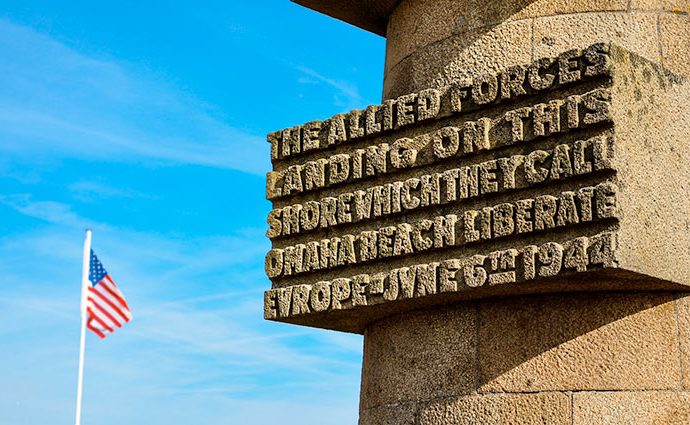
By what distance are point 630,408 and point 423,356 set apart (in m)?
1.53

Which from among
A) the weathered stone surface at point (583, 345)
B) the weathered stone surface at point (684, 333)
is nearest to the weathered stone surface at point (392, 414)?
the weathered stone surface at point (583, 345)

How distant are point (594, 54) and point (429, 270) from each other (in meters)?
1.80

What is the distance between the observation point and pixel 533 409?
24.1ft

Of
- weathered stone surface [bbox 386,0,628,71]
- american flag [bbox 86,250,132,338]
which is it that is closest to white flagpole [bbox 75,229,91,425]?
american flag [bbox 86,250,132,338]

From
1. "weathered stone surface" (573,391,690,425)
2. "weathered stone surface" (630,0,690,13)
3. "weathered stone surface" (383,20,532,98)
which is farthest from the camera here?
"weathered stone surface" (383,20,532,98)

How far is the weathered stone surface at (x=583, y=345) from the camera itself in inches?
286

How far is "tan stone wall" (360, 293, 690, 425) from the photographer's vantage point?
721cm

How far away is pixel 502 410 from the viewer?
7.45 m

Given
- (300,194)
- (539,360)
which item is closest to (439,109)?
(300,194)

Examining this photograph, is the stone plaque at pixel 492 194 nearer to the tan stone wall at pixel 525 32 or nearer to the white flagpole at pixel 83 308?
the tan stone wall at pixel 525 32

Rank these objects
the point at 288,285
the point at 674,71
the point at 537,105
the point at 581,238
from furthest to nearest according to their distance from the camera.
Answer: the point at 288,285 → the point at 674,71 → the point at 537,105 → the point at 581,238

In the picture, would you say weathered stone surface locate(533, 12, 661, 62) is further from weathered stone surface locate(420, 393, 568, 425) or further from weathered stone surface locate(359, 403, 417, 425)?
weathered stone surface locate(359, 403, 417, 425)

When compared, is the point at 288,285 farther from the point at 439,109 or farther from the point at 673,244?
the point at 673,244

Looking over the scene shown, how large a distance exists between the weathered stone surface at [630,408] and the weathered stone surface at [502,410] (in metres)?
0.11
